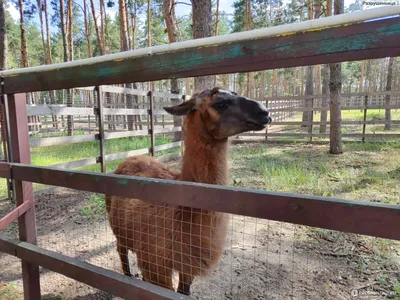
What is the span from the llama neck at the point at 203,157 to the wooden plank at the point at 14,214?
1283mm

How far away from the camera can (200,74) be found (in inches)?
51.9

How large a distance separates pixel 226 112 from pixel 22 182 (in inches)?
68.2

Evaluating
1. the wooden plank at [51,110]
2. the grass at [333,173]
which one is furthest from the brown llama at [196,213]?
the wooden plank at [51,110]

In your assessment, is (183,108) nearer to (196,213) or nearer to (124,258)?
(196,213)

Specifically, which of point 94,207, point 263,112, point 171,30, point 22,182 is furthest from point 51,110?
point 171,30

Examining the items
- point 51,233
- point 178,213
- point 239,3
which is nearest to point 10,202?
point 51,233

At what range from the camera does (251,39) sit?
45.7 inches

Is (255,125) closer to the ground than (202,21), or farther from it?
closer to the ground

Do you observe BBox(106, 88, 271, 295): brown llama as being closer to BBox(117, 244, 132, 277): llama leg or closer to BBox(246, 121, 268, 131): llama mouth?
BBox(246, 121, 268, 131): llama mouth

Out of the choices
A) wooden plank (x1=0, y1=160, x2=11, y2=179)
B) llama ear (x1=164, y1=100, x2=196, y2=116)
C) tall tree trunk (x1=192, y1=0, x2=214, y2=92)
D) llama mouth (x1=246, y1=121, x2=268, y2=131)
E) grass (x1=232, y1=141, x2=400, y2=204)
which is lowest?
grass (x1=232, y1=141, x2=400, y2=204)

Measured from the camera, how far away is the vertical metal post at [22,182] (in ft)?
7.08

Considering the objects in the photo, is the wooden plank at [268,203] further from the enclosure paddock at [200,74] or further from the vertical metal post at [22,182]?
the vertical metal post at [22,182]

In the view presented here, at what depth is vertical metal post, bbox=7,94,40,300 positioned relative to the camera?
7.08ft

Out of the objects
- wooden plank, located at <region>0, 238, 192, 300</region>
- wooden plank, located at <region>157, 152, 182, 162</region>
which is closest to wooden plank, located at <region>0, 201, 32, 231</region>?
wooden plank, located at <region>0, 238, 192, 300</region>
